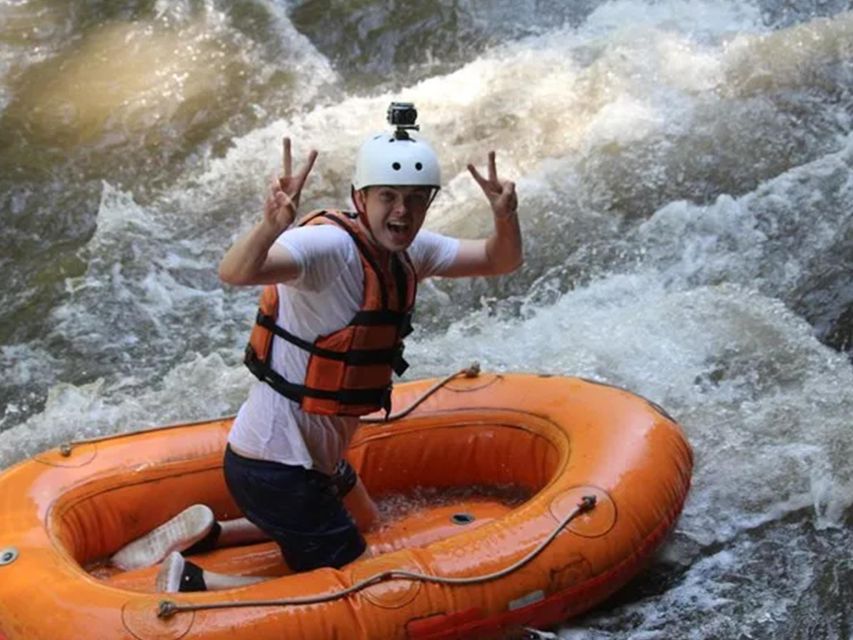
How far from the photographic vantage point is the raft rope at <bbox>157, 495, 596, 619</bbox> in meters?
2.95

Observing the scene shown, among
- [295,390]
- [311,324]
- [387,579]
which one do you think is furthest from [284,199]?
[387,579]

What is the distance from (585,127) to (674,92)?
645 millimetres

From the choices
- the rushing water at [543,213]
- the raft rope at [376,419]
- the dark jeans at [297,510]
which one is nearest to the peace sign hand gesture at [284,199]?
the dark jeans at [297,510]

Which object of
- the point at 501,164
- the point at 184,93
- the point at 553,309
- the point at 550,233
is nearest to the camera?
the point at 553,309

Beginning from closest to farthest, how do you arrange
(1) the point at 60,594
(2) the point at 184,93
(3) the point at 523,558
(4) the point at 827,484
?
(1) the point at 60,594 → (3) the point at 523,558 → (4) the point at 827,484 → (2) the point at 184,93

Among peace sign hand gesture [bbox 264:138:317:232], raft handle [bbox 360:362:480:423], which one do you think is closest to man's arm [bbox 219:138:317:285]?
peace sign hand gesture [bbox 264:138:317:232]

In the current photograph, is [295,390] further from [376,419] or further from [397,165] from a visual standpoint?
[376,419]

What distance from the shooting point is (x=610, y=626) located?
11.5 feet

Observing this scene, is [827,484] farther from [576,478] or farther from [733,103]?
[733,103]

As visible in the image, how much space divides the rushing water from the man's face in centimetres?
133

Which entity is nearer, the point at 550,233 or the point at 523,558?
the point at 523,558

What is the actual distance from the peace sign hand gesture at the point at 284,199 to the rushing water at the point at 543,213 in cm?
160

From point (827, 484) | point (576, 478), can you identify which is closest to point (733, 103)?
point (827, 484)

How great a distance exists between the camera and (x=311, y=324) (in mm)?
3025
